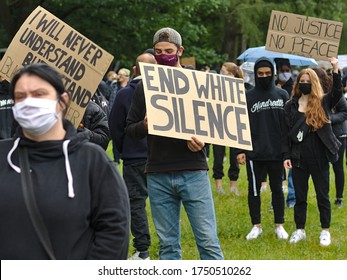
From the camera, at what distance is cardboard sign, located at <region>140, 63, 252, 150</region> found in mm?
5914

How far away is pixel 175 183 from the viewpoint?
6113 mm

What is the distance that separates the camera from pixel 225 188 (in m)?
13.3

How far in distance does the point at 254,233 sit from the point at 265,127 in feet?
4.06

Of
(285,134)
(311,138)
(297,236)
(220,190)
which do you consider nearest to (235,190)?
(220,190)

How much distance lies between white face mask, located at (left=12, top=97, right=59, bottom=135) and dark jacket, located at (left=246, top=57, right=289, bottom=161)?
5544 millimetres

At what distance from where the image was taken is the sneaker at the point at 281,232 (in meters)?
9.38

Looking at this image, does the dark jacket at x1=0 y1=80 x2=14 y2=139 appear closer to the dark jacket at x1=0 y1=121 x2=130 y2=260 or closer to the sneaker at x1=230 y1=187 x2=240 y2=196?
the sneaker at x1=230 y1=187 x2=240 y2=196

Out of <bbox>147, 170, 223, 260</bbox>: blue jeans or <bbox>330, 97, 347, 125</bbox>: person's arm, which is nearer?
<bbox>147, 170, 223, 260</bbox>: blue jeans

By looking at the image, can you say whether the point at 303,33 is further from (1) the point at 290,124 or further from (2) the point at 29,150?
(2) the point at 29,150

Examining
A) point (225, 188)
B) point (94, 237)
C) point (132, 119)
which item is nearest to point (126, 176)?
point (132, 119)

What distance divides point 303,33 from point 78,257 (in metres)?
6.54

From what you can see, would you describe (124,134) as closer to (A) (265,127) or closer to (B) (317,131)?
(A) (265,127)

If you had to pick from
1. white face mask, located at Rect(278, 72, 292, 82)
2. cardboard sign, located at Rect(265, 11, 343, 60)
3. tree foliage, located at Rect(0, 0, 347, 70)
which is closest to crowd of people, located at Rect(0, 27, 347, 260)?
cardboard sign, located at Rect(265, 11, 343, 60)

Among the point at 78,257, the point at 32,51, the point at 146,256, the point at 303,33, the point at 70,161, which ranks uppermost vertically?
the point at 303,33
